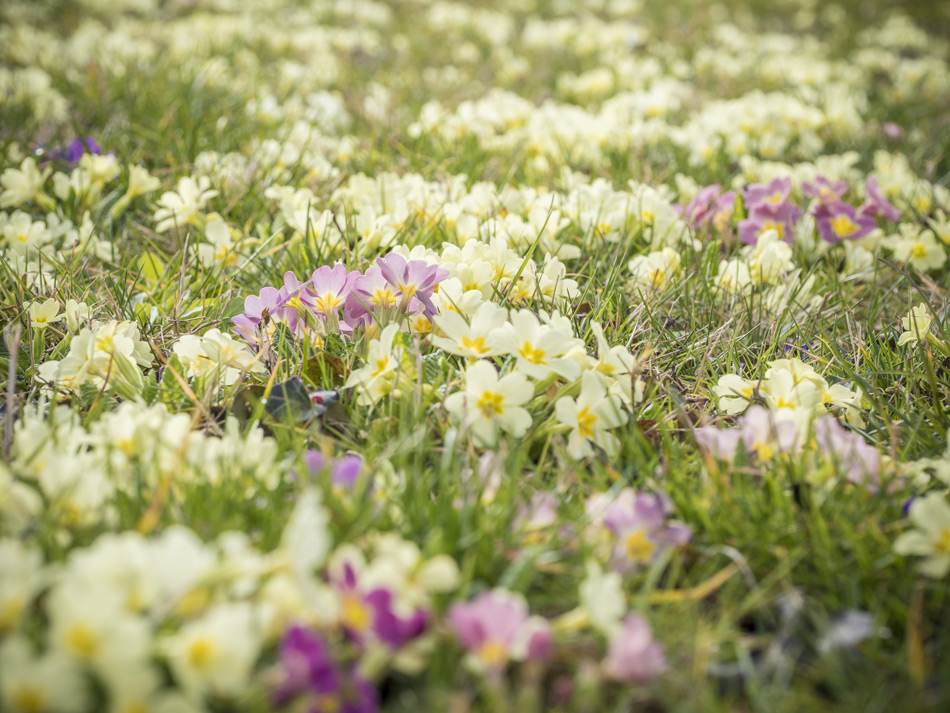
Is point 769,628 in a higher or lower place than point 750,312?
lower

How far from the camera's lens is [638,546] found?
127cm

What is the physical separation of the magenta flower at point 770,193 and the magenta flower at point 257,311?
1.67m

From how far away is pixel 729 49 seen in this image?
687 centimetres

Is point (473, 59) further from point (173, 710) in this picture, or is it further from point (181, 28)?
point (173, 710)

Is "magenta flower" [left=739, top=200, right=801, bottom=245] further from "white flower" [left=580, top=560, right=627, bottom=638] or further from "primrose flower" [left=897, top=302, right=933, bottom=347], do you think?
"white flower" [left=580, top=560, right=627, bottom=638]

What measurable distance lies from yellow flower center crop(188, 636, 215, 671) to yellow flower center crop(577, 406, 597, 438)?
2.74 feet

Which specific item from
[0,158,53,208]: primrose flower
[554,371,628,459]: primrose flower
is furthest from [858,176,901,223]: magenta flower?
[0,158,53,208]: primrose flower

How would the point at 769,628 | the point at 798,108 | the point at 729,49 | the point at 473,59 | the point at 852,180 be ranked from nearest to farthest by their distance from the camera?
the point at 769,628, the point at 852,180, the point at 798,108, the point at 473,59, the point at 729,49

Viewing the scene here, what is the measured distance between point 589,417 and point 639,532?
1.03 feet

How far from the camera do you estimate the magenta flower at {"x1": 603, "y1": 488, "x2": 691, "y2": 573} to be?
1.27m

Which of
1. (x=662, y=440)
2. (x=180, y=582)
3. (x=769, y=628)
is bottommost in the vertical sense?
(x=769, y=628)

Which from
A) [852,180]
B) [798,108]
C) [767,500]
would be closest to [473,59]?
[798,108]

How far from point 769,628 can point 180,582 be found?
951 millimetres

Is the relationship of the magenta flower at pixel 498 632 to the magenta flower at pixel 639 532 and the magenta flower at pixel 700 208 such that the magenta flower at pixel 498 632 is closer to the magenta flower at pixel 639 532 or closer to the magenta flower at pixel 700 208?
the magenta flower at pixel 639 532
